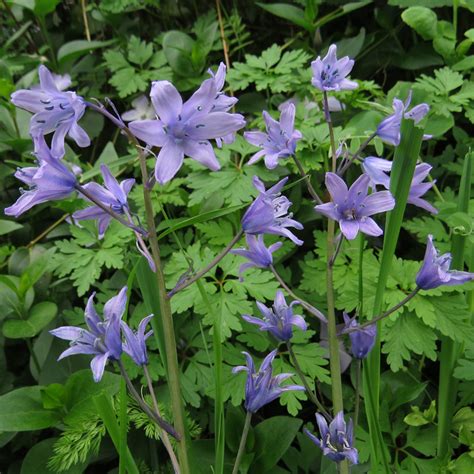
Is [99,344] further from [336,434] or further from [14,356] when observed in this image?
[14,356]

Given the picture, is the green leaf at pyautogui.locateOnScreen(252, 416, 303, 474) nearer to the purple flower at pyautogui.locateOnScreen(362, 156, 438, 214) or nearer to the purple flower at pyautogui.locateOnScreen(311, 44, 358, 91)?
the purple flower at pyautogui.locateOnScreen(362, 156, 438, 214)

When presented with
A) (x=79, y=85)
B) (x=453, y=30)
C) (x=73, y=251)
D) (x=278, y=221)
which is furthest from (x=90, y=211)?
(x=79, y=85)

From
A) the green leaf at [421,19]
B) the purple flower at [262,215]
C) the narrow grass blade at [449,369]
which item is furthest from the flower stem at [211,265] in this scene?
the green leaf at [421,19]

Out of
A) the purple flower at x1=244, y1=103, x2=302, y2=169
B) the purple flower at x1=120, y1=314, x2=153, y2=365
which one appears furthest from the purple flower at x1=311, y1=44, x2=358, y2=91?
the purple flower at x1=120, y1=314, x2=153, y2=365

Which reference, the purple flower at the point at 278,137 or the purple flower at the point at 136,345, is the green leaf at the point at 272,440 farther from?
the purple flower at the point at 278,137

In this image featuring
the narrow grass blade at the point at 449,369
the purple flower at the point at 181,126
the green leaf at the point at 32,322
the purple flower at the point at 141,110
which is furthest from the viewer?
the purple flower at the point at 141,110

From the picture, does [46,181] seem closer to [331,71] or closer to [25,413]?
[331,71]
